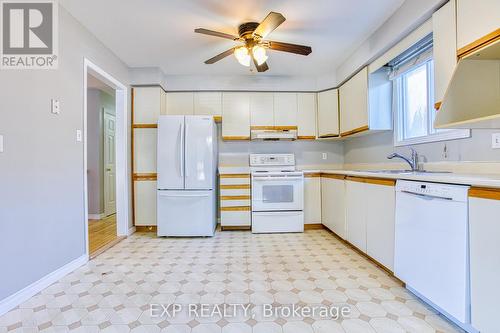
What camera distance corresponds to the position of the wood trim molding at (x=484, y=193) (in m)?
1.19

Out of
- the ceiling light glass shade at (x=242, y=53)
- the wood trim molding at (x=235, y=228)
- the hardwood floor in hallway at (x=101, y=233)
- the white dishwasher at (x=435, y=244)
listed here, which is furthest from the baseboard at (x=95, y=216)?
the white dishwasher at (x=435, y=244)

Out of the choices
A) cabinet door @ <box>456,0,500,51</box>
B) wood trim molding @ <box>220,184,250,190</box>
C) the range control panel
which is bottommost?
wood trim molding @ <box>220,184,250,190</box>

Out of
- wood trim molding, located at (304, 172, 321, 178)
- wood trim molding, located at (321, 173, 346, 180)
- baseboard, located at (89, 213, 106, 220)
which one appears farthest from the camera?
baseboard, located at (89, 213, 106, 220)

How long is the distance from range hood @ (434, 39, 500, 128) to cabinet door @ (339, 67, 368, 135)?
1289mm

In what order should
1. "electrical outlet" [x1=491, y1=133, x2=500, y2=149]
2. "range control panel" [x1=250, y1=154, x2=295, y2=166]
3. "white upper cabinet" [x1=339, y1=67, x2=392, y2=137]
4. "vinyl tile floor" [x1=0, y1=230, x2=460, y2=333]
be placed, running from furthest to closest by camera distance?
1. "range control panel" [x1=250, y1=154, x2=295, y2=166]
2. "white upper cabinet" [x1=339, y1=67, x2=392, y2=137]
3. "electrical outlet" [x1=491, y1=133, x2=500, y2=149]
4. "vinyl tile floor" [x1=0, y1=230, x2=460, y2=333]

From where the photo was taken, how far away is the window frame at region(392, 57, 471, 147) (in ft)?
6.82

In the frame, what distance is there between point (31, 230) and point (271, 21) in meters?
2.49

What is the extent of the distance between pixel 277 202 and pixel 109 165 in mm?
3566

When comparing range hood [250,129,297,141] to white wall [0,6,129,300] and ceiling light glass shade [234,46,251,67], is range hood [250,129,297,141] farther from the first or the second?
white wall [0,6,129,300]

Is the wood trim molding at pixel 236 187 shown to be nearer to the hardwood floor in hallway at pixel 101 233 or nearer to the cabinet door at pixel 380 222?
the hardwood floor in hallway at pixel 101 233

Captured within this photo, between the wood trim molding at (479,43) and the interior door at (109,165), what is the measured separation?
530cm

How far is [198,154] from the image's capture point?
339 cm

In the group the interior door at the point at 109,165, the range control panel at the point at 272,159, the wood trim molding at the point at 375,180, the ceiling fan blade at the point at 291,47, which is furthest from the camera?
the interior door at the point at 109,165

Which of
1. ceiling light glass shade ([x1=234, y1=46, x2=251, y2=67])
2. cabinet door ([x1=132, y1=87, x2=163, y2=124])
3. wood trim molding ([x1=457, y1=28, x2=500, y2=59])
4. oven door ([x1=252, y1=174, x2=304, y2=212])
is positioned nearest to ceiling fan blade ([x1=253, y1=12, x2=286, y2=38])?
ceiling light glass shade ([x1=234, y1=46, x2=251, y2=67])
